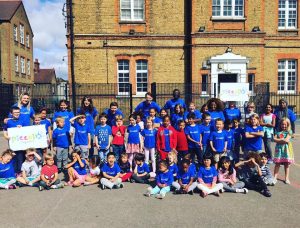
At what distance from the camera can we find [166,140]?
23.3 feet

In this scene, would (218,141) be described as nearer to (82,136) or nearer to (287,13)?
(82,136)

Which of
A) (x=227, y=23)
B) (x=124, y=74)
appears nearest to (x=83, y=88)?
(x=124, y=74)

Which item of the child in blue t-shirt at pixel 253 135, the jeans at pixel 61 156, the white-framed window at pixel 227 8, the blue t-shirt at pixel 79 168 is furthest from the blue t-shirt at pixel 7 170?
the white-framed window at pixel 227 8

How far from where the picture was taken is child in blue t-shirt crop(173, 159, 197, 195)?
600 centimetres

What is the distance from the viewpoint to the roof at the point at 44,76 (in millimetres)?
56875

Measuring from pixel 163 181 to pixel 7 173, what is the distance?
3.50m

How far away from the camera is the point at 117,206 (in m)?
5.37

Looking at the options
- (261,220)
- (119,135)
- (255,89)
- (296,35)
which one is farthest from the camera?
(296,35)

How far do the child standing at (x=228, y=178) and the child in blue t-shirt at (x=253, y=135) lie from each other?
3.32ft

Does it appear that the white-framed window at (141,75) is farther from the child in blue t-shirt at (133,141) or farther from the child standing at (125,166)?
the child standing at (125,166)

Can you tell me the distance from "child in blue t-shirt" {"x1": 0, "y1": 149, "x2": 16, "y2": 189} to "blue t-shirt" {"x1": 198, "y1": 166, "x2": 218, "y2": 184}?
4111 mm

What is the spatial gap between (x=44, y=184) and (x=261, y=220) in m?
4.43

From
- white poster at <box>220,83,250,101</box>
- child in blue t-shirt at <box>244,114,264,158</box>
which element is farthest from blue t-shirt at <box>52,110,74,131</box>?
white poster at <box>220,83,250,101</box>

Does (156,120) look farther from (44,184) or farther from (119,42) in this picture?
(119,42)
